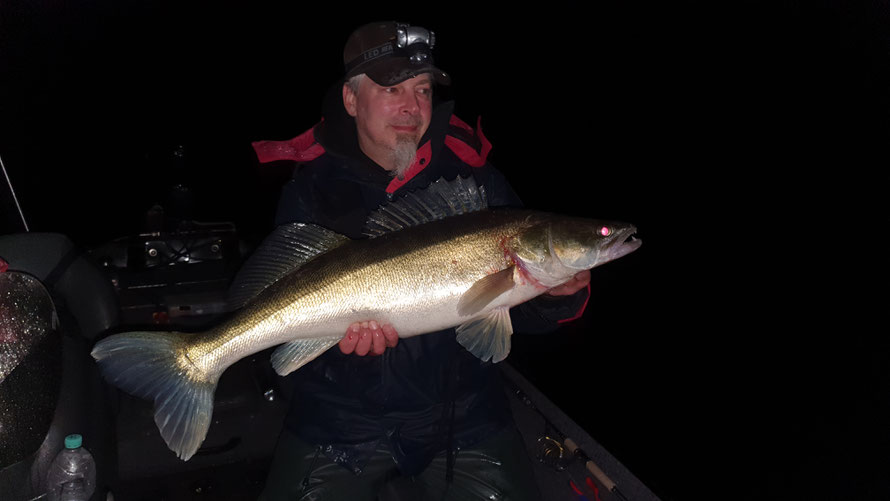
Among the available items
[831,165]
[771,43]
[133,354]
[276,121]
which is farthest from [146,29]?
[133,354]

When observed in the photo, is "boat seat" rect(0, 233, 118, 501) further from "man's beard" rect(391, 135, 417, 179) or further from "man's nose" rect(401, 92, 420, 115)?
"man's nose" rect(401, 92, 420, 115)

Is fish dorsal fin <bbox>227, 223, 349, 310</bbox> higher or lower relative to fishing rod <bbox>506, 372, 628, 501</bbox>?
higher

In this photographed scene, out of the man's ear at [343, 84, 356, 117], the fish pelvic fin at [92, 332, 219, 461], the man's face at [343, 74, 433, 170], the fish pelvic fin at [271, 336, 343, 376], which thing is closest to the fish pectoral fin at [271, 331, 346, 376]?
the fish pelvic fin at [271, 336, 343, 376]

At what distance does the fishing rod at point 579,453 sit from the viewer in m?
2.82

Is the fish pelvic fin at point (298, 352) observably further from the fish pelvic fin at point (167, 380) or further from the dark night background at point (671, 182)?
the dark night background at point (671, 182)

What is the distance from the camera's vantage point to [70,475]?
92.7 inches

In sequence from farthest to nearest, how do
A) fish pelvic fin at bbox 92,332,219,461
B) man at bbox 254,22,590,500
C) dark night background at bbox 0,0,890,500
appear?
dark night background at bbox 0,0,890,500 < man at bbox 254,22,590,500 < fish pelvic fin at bbox 92,332,219,461

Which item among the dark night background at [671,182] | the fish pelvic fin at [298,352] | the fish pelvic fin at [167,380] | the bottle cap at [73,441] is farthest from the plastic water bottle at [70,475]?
the dark night background at [671,182]

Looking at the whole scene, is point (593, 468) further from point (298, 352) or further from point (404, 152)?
point (404, 152)

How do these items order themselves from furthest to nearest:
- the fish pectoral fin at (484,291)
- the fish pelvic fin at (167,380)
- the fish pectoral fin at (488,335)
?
the fish pectoral fin at (488,335) < the fish pectoral fin at (484,291) < the fish pelvic fin at (167,380)

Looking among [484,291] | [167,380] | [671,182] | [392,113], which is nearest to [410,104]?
[392,113]

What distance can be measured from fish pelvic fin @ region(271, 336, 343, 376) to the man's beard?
3.29 ft

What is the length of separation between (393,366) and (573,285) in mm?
914

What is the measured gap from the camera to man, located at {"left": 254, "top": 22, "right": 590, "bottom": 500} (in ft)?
8.13
